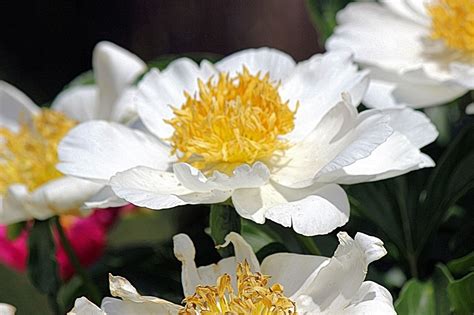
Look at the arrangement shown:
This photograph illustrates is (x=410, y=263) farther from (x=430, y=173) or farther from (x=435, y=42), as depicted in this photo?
(x=435, y=42)

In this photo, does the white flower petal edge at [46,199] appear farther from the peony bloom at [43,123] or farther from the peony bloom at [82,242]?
the peony bloom at [82,242]

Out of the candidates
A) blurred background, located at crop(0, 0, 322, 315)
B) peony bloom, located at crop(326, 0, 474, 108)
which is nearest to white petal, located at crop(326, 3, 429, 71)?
peony bloom, located at crop(326, 0, 474, 108)

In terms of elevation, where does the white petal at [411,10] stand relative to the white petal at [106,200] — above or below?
above

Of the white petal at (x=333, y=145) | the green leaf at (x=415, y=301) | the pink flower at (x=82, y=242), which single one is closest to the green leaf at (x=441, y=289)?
the green leaf at (x=415, y=301)

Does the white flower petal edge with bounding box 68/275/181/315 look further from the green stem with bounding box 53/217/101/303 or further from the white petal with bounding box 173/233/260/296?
the green stem with bounding box 53/217/101/303

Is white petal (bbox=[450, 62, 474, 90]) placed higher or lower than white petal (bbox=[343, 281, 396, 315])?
higher

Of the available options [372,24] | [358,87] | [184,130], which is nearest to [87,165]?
[184,130]
